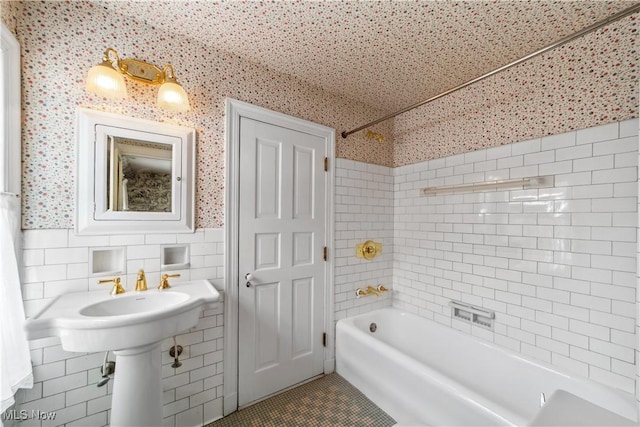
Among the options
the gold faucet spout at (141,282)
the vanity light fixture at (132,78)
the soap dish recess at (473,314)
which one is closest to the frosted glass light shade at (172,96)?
the vanity light fixture at (132,78)

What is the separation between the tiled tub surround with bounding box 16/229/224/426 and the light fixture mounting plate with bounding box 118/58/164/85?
35.6 inches

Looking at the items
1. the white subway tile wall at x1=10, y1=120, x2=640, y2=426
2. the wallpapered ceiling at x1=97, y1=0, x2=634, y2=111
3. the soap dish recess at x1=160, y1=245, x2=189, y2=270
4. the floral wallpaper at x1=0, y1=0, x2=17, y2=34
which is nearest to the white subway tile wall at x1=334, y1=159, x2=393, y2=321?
the white subway tile wall at x1=10, y1=120, x2=640, y2=426

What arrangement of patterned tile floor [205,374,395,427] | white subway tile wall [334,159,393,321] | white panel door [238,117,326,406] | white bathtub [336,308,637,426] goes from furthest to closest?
white subway tile wall [334,159,393,321], white panel door [238,117,326,406], patterned tile floor [205,374,395,427], white bathtub [336,308,637,426]

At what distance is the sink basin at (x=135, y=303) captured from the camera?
126cm

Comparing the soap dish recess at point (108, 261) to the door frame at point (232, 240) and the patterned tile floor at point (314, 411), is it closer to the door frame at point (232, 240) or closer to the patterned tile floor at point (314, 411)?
the door frame at point (232, 240)

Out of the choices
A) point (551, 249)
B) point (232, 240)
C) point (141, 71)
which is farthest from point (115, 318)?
point (551, 249)

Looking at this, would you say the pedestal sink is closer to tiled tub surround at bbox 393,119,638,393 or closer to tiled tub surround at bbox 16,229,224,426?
tiled tub surround at bbox 16,229,224,426

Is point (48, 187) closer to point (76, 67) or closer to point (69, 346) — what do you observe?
point (76, 67)

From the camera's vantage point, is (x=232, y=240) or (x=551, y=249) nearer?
(x=551, y=249)

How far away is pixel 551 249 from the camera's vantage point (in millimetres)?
1610

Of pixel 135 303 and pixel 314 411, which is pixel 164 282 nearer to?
pixel 135 303

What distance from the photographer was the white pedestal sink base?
1186mm

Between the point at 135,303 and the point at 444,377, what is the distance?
5.76 ft

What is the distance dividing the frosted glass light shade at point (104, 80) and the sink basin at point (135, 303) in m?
1.06
